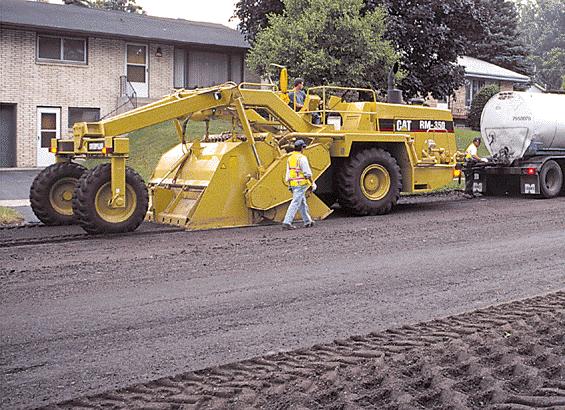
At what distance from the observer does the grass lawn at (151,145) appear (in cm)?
2424

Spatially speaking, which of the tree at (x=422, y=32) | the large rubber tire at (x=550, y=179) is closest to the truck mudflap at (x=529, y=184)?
the large rubber tire at (x=550, y=179)

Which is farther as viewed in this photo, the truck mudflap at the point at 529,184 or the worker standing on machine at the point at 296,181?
the truck mudflap at the point at 529,184

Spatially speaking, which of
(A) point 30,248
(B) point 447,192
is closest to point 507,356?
(A) point 30,248

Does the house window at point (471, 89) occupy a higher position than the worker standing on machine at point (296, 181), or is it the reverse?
the house window at point (471, 89)

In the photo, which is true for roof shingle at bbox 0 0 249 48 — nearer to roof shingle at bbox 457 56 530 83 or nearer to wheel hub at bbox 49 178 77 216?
roof shingle at bbox 457 56 530 83

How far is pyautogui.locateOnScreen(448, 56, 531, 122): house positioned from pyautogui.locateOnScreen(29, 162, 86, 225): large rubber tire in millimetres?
32025

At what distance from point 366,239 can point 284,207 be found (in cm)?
252

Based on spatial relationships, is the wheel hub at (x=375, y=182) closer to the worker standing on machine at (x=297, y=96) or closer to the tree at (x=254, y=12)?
the worker standing on machine at (x=297, y=96)

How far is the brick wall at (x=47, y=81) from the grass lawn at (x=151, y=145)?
8.15 feet

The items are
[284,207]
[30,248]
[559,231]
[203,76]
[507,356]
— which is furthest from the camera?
[203,76]

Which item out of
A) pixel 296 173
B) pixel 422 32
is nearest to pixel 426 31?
pixel 422 32

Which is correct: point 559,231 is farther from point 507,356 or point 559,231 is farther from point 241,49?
point 241,49

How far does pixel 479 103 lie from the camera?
40031 millimetres

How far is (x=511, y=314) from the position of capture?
25.2 feet
